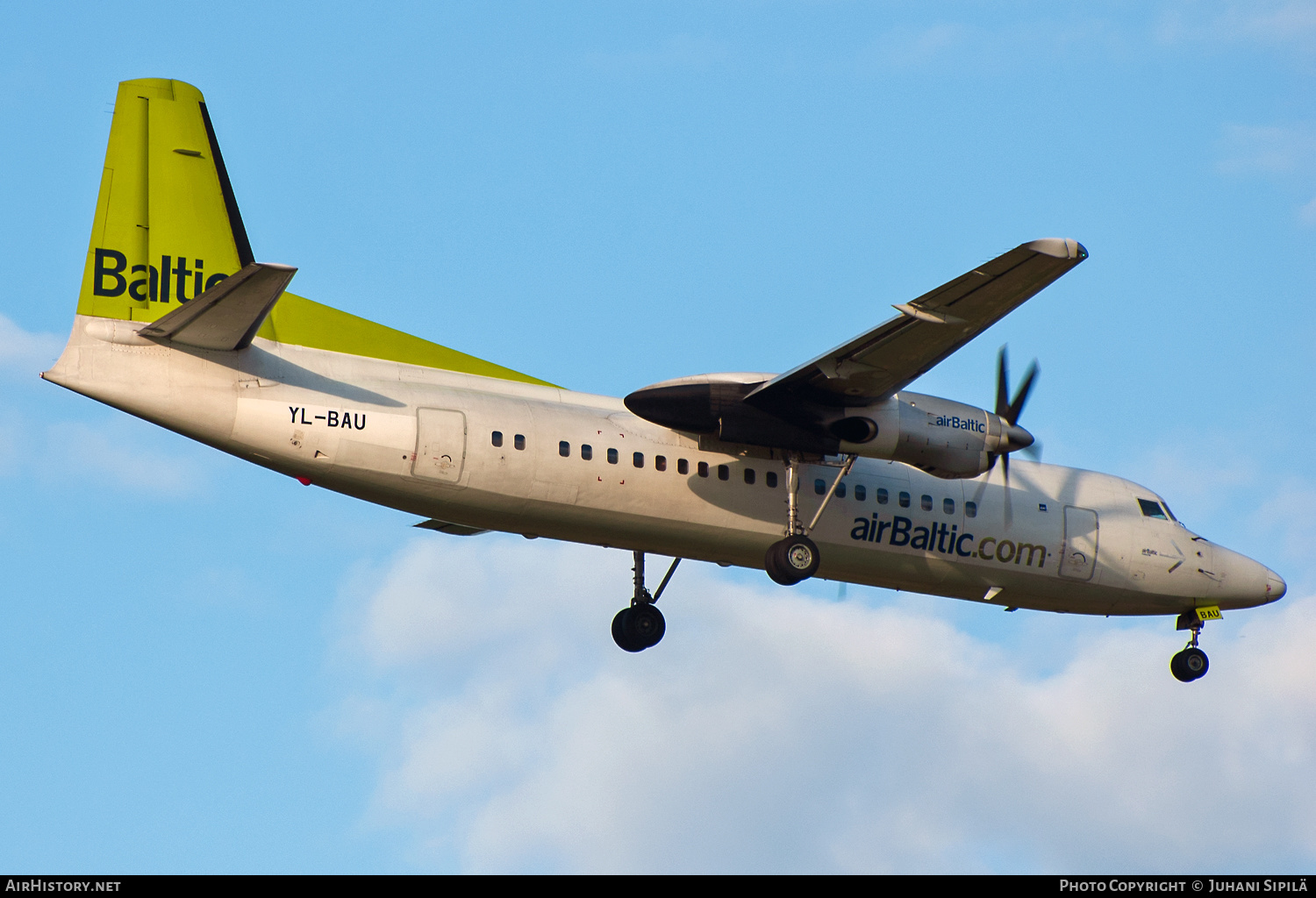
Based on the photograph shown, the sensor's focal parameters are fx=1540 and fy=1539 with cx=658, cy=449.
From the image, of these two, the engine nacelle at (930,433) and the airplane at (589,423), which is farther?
the engine nacelle at (930,433)

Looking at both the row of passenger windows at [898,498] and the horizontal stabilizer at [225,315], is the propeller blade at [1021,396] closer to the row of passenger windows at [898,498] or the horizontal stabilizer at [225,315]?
the row of passenger windows at [898,498]

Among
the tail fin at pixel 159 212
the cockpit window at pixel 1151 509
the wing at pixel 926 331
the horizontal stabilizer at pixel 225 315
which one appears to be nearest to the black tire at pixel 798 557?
the wing at pixel 926 331

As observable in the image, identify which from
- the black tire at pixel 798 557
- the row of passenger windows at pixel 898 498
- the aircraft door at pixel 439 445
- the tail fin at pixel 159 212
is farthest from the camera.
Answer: the row of passenger windows at pixel 898 498

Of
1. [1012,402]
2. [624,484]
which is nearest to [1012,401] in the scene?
[1012,402]

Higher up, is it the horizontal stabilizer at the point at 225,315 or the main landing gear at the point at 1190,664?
the horizontal stabilizer at the point at 225,315

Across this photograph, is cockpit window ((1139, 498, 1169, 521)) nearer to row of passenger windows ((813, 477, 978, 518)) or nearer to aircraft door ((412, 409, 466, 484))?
row of passenger windows ((813, 477, 978, 518))

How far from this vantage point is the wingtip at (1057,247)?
66.7ft

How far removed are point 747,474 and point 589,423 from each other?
2.75m

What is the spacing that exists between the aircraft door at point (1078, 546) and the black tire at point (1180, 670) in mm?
2684

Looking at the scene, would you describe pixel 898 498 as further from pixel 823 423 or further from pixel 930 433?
pixel 823 423

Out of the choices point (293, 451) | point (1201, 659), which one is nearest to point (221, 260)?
point (293, 451)

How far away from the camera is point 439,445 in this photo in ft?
71.1

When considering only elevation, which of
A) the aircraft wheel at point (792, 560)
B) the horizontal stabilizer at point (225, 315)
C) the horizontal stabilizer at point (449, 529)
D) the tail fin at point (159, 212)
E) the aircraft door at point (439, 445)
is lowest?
the horizontal stabilizer at point (449, 529)
